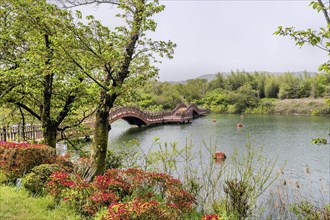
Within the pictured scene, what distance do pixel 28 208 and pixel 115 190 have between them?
3.71 feet

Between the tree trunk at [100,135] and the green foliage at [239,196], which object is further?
the tree trunk at [100,135]

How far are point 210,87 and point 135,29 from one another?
59424 millimetres

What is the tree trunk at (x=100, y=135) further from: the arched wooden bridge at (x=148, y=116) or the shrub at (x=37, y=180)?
the arched wooden bridge at (x=148, y=116)

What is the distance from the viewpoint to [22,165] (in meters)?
5.09

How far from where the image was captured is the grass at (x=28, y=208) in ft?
11.3

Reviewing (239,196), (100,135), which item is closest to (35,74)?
(100,135)

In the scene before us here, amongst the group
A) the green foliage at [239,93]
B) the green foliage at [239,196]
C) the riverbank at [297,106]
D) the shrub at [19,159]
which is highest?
the green foliage at [239,93]

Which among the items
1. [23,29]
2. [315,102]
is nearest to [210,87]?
[315,102]

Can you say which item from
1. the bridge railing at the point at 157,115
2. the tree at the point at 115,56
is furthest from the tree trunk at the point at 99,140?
the bridge railing at the point at 157,115

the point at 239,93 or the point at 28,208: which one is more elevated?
the point at 239,93

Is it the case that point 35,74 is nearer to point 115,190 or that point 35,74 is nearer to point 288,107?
point 115,190

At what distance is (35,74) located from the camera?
631 centimetres

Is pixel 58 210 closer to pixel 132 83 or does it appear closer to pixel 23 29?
pixel 132 83

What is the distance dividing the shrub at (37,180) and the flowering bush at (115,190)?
231mm
